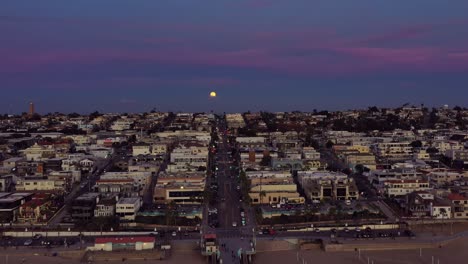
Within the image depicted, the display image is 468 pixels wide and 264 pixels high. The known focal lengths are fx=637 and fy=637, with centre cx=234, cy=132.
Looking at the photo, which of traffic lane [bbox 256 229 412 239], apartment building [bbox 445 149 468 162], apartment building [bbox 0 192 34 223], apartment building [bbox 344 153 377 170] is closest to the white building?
apartment building [bbox 0 192 34 223]

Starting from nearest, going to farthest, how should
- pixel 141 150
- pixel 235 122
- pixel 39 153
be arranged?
1. pixel 39 153
2. pixel 141 150
3. pixel 235 122

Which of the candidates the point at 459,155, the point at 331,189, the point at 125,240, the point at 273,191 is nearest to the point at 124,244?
the point at 125,240

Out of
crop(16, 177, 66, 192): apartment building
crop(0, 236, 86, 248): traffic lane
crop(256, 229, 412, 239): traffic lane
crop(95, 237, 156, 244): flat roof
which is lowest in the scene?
crop(0, 236, 86, 248): traffic lane

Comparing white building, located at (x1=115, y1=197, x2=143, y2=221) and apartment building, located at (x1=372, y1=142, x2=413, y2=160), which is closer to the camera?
white building, located at (x1=115, y1=197, x2=143, y2=221)

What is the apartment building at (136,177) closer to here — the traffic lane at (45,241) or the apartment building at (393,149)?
the traffic lane at (45,241)

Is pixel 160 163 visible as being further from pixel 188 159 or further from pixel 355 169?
pixel 355 169

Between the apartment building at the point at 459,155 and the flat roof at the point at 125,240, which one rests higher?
the apartment building at the point at 459,155

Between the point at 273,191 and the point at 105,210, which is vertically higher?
the point at 273,191

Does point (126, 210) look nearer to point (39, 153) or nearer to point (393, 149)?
point (39, 153)

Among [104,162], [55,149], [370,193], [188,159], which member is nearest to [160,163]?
[188,159]

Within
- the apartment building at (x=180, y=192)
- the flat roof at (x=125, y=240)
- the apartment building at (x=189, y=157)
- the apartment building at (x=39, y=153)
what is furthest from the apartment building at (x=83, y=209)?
the apartment building at (x=39, y=153)

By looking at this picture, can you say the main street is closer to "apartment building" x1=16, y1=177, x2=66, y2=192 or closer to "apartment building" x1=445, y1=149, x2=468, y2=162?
"apartment building" x1=16, y1=177, x2=66, y2=192
